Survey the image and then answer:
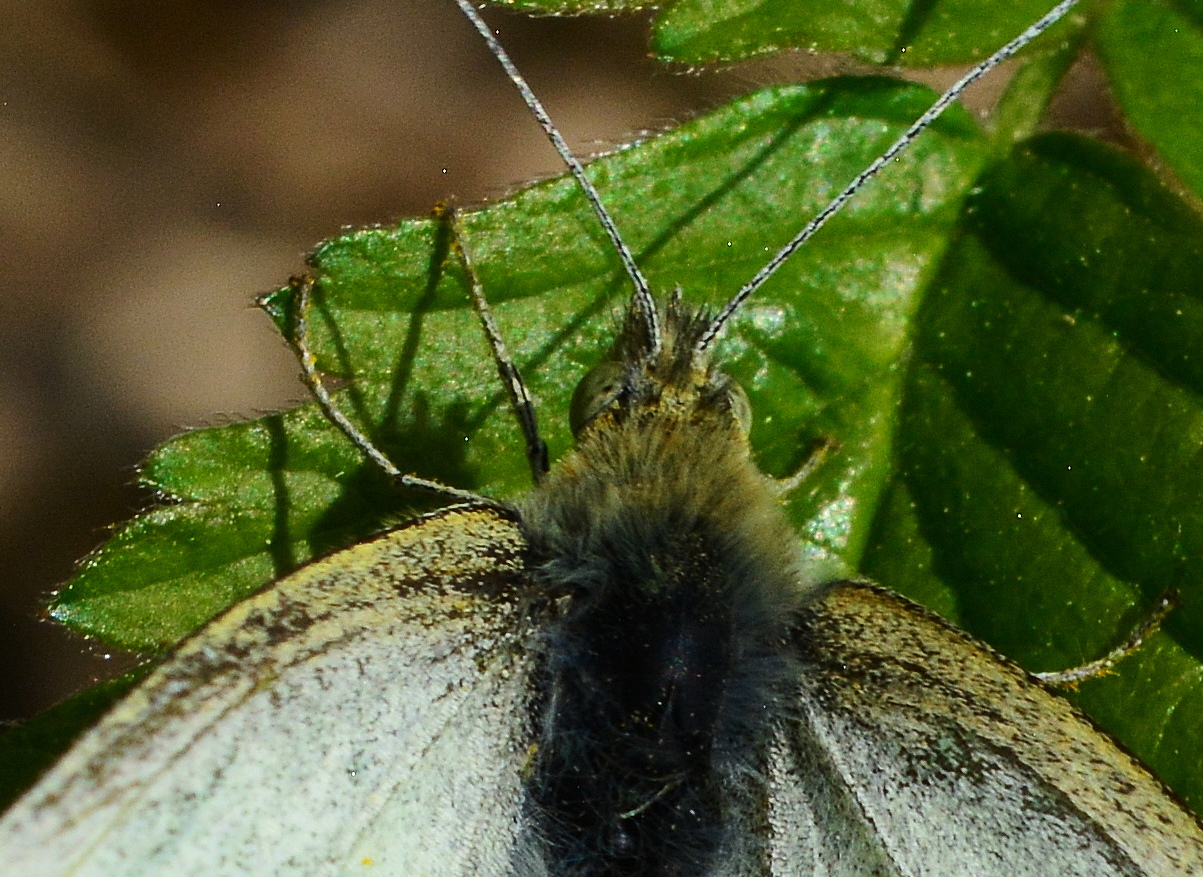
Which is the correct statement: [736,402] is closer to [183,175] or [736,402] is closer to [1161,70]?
[1161,70]

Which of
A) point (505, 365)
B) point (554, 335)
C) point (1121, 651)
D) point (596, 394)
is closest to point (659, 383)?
point (596, 394)

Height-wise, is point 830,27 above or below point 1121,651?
above

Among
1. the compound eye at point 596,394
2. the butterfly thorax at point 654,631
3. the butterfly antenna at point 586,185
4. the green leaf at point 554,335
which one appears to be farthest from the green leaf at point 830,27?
the butterfly thorax at point 654,631

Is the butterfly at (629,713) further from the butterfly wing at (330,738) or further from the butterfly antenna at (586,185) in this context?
the butterfly antenna at (586,185)

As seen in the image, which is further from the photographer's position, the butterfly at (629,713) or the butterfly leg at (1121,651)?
the butterfly leg at (1121,651)

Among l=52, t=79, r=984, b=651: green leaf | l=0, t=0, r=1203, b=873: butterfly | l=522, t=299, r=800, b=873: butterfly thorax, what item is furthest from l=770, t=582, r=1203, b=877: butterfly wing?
l=52, t=79, r=984, b=651: green leaf

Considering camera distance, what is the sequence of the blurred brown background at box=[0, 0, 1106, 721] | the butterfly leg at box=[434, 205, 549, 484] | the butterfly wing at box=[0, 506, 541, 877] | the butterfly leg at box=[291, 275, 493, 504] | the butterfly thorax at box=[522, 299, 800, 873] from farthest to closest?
the blurred brown background at box=[0, 0, 1106, 721] < the butterfly leg at box=[291, 275, 493, 504] < the butterfly leg at box=[434, 205, 549, 484] < the butterfly thorax at box=[522, 299, 800, 873] < the butterfly wing at box=[0, 506, 541, 877]

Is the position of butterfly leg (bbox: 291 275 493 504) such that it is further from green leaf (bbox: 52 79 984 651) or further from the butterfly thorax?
the butterfly thorax

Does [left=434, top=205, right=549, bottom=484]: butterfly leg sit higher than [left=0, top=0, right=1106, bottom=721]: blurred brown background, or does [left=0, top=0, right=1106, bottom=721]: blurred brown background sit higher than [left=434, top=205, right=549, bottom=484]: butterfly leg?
[left=0, top=0, right=1106, bottom=721]: blurred brown background
